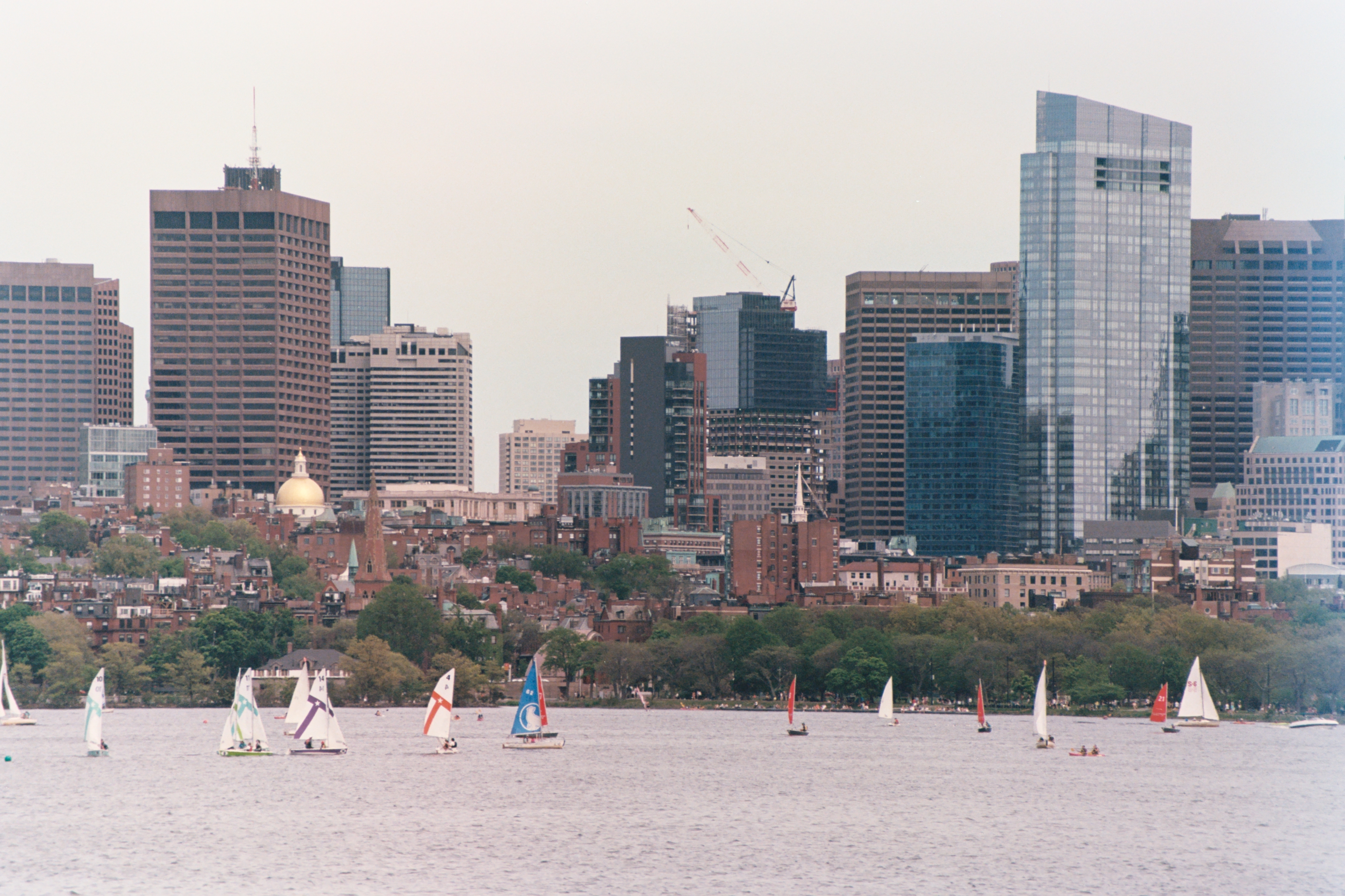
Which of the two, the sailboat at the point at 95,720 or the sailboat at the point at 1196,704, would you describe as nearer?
the sailboat at the point at 95,720

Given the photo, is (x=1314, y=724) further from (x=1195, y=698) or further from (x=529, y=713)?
(x=529, y=713)

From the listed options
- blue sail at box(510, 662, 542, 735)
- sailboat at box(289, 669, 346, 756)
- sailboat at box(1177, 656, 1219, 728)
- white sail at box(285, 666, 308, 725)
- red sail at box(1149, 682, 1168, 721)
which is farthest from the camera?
red sail at box(1149, 682, 1168, 721)

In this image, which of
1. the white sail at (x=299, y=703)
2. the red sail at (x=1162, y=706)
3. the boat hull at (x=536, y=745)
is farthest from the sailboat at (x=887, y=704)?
the white sail at (x=299, y=703)

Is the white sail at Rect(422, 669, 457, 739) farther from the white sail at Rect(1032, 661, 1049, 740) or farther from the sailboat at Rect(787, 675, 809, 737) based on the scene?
the white sail at Rect(1032, 661, 1049, 740)

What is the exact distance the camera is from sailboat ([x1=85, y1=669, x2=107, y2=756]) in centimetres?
15738

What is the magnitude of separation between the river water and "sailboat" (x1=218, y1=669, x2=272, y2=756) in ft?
6.73

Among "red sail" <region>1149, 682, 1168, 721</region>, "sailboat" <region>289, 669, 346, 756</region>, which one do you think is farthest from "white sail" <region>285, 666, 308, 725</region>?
"red sail" <region>1149, 682, 1168, 721</region>

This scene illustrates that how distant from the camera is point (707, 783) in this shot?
143125 millimetres

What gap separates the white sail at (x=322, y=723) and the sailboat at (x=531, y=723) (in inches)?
484

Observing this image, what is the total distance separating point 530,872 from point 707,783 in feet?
130

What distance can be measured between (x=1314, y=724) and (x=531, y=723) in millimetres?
69301

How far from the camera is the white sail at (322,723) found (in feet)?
525

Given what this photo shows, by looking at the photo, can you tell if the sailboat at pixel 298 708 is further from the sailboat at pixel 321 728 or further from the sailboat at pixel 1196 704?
the sailboat at pixel 1196 704

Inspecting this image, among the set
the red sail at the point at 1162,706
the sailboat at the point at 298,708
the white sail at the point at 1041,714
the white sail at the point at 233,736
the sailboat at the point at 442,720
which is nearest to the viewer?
the white sail at the point at 233,736
